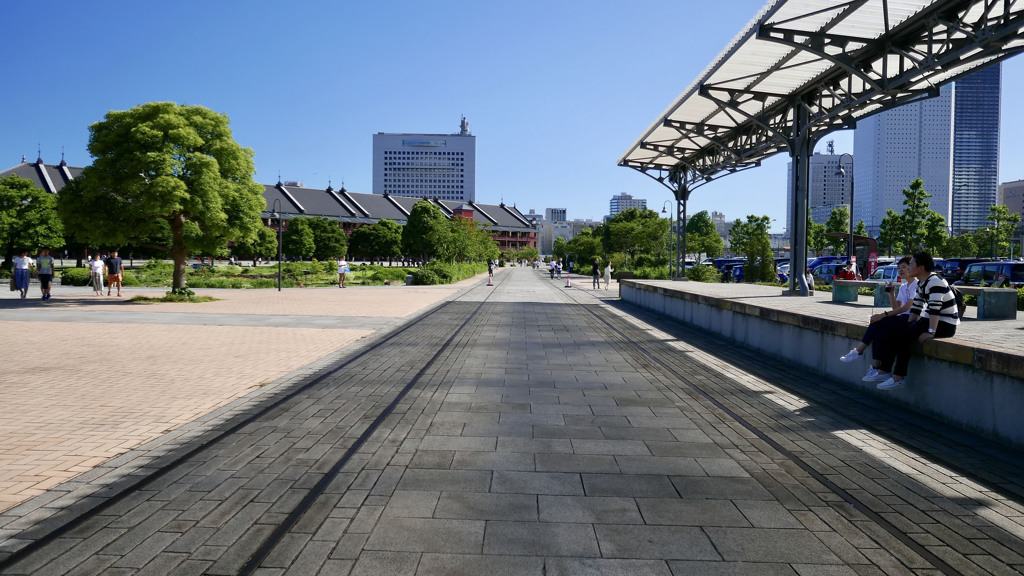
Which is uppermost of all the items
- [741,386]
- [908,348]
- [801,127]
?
[801,127]

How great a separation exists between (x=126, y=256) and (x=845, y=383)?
78.8m

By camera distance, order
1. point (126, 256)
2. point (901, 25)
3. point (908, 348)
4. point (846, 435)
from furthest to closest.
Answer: point (126, 256) → point (901, 25) → point (908, 348) → point (846, 435)

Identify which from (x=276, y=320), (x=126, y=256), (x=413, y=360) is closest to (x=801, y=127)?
(x=413, y=360)

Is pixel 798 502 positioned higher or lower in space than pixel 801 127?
lower

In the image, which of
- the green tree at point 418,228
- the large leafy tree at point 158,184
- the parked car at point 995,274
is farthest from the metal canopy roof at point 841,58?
the green tree at point 418,228

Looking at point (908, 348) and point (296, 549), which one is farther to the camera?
point (908, 348)

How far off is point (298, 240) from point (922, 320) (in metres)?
82.1

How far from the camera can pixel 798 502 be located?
382 cm

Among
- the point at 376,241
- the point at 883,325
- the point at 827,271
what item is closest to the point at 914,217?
the point at 827,271

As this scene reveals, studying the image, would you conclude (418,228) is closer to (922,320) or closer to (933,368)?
(922,320)

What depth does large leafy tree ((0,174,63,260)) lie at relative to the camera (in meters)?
43.2

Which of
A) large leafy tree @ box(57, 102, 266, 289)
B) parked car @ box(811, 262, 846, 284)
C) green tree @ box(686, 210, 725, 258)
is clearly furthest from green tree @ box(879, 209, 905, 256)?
large leafy tree @ box(57, 102, 266, 289)

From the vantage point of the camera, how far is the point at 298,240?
81.7 m

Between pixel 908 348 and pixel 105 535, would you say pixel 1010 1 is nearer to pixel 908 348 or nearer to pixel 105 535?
pixel 908 348
